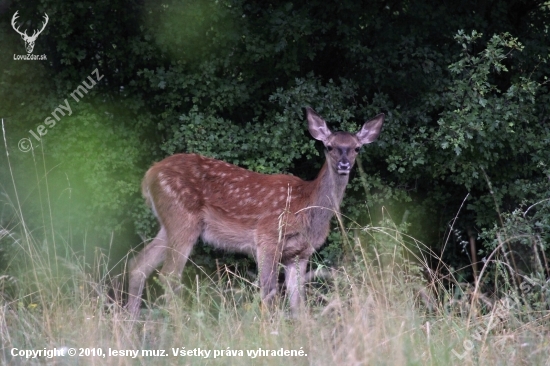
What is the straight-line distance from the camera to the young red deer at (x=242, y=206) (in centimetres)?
801

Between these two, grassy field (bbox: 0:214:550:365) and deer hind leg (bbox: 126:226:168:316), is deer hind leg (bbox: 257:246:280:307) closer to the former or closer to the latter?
deer hind leg (bbox: 126:226:168:316)

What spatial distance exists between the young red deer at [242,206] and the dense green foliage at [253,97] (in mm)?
669

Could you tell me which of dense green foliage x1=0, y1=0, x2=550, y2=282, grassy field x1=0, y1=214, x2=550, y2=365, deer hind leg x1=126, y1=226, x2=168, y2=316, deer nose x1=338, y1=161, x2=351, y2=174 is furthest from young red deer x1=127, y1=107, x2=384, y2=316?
grassy field x1=0, y1=214, x2=550, y2=365

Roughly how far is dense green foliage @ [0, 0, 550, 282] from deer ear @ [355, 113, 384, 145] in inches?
28.1

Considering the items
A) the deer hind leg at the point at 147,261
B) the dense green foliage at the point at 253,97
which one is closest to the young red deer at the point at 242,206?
the deer hind leg at the point at 147,261

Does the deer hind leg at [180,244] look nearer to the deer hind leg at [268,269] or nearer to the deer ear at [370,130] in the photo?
the deer hind leg at [268,269]

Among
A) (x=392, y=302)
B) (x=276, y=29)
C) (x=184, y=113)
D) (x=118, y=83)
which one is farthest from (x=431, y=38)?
(x=392, y=302)

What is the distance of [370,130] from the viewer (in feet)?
27.0

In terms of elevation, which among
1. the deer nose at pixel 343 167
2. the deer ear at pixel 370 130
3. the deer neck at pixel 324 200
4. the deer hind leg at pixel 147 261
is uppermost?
the deer ear at pixel 370 130

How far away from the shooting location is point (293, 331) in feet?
17.1

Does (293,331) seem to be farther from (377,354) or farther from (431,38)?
(431,38)

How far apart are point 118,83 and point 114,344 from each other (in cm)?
532

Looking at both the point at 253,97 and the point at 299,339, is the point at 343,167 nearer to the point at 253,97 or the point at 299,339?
the point at 253,97

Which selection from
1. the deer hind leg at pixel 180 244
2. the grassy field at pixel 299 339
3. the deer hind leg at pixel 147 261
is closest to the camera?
the grassy field at pixel 299 339
